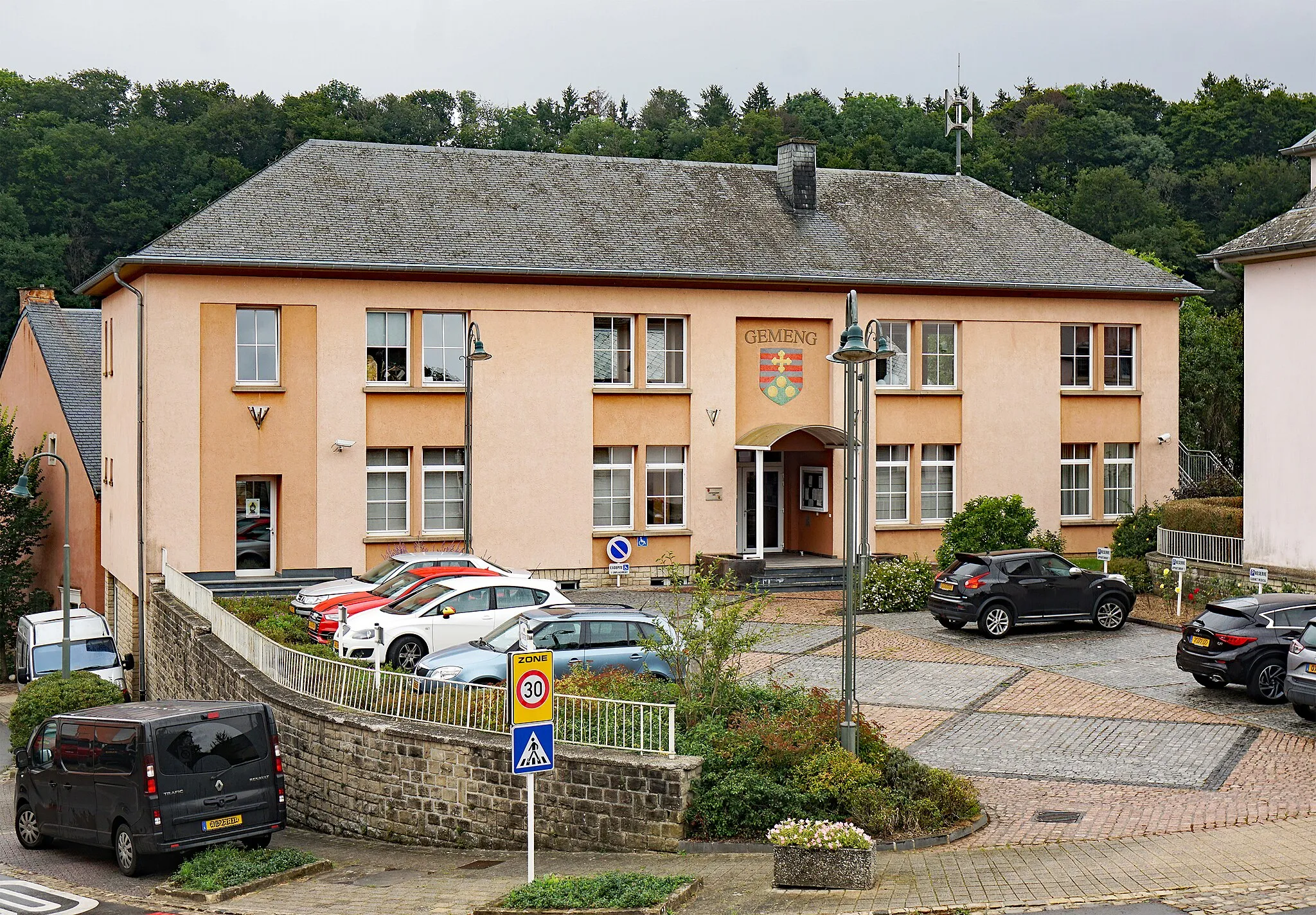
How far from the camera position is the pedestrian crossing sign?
12.5 m

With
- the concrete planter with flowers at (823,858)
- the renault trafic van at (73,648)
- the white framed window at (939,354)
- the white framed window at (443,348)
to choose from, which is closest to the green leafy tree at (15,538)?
the renault trafic van at (73,648)

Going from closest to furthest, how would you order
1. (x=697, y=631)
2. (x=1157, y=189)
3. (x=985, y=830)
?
(x=985, y=830)
(x=697, y=631)
(x=1157, y=189)

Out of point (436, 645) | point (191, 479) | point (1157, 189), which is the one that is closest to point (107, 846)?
point (436, 645)

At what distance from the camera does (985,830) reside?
13.6 meters

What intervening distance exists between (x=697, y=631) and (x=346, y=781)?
5187 millimetres

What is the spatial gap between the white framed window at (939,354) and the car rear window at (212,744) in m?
21.5

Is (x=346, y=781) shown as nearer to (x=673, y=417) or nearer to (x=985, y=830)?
(x=985, y=830)

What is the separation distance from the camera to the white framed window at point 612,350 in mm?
32094

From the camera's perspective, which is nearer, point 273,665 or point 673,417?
point 273,665

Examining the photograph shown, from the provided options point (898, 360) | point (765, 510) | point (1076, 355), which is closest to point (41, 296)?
point (765, 510)

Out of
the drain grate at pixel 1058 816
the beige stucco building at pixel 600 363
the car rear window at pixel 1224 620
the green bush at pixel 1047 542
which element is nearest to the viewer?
the drain grate at pixel 1058 816

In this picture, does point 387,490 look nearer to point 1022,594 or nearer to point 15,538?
point 1022,594

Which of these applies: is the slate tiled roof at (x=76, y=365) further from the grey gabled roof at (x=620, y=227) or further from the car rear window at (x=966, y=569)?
the car rear window at (x=966, y=569)

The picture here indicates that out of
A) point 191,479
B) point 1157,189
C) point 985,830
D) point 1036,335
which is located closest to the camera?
point 985,830
